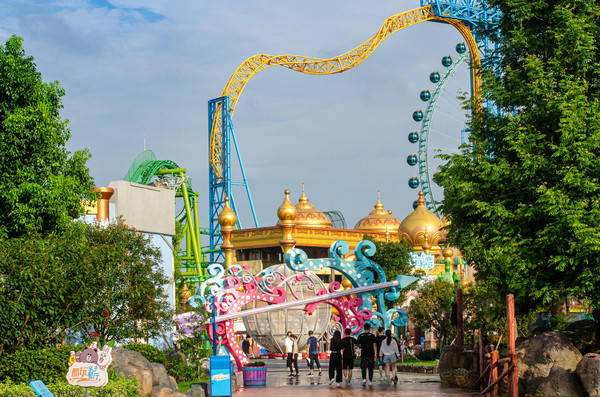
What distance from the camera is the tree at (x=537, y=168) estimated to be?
653 inches

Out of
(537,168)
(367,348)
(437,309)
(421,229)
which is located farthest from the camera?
(421,229)

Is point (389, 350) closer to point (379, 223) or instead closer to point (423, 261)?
point (423, 261)

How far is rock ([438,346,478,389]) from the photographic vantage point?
18.9m

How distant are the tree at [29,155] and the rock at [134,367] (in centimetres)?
486

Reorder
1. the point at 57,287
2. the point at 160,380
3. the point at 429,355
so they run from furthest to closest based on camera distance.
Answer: the point at 429,355 → the point at 57,287 → the point at 160,380

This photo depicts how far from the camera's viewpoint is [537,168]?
17.5 metres

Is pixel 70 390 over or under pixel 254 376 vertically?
over

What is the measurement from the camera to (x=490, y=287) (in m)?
18.2

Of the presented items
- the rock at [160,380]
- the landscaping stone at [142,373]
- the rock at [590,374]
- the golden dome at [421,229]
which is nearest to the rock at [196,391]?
the landscaping stone at [142,373]

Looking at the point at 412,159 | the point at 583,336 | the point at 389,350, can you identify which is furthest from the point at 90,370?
the point at 412,159

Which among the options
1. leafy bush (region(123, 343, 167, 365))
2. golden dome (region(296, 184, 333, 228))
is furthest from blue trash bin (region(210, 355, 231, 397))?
golden dome (region(296, 184, 333, 228))

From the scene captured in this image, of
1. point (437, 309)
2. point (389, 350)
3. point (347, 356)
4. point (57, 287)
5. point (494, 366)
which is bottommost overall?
point (494, 366)

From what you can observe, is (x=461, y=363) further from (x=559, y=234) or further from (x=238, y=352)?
(x=238, y=352)

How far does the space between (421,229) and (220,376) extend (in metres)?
43.3
